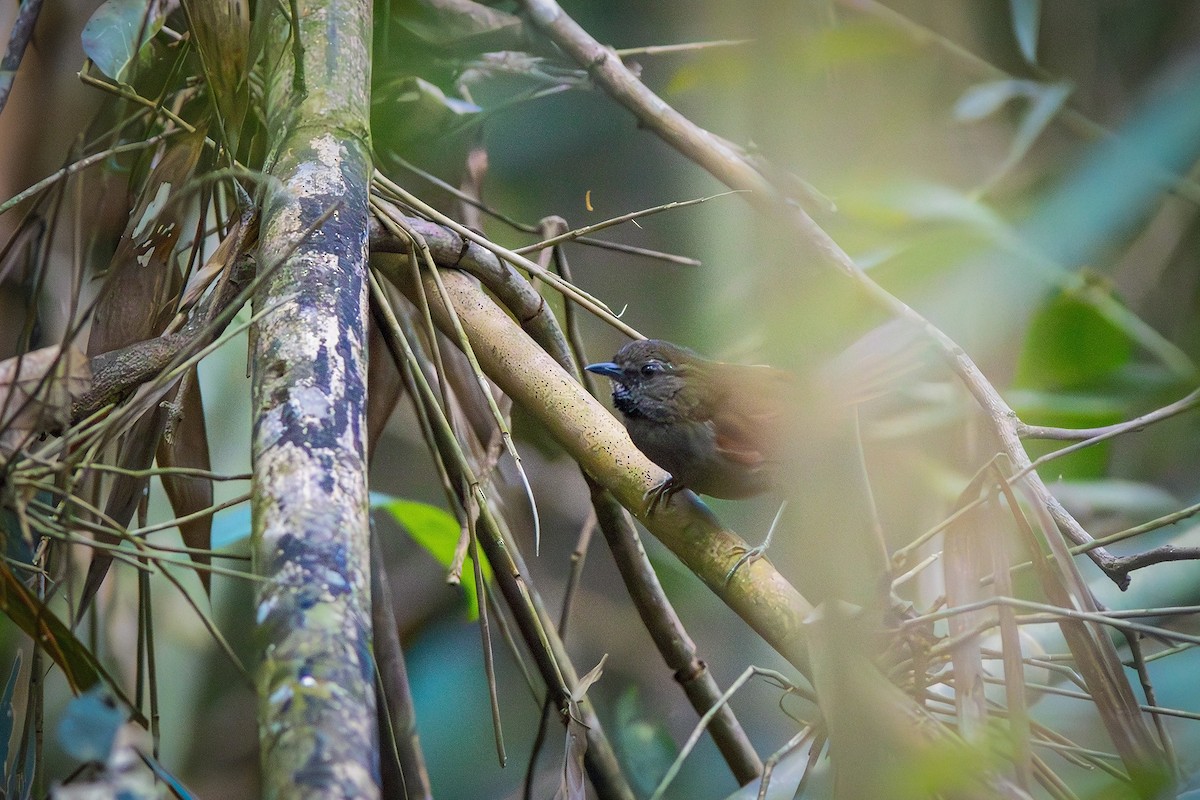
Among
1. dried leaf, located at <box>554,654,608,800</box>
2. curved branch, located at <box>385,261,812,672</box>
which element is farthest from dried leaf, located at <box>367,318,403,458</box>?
dried leaf, located at <box>554,654,608,800</box>

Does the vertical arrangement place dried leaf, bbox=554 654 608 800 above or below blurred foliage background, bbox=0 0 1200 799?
below

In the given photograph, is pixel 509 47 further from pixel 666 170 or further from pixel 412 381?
pixel 666 170

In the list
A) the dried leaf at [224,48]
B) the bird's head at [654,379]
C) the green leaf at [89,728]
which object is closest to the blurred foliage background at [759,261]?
the bird's head at [654,379]

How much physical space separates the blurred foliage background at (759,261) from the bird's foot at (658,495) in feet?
1.61

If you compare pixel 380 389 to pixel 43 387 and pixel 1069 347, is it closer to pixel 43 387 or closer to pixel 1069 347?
pixel 43 387

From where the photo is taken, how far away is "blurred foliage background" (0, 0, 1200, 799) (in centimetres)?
259

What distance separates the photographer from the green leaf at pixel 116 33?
72.3 inches

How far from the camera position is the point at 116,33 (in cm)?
189

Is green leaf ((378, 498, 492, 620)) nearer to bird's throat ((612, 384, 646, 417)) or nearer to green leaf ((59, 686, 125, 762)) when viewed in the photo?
bird's throat ((612, 384, 646, 417))

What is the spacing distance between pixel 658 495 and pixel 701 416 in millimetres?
484

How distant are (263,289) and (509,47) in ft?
5.88

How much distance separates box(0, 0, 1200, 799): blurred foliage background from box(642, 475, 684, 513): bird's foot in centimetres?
49

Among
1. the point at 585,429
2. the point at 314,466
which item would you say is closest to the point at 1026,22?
the point at 585,429

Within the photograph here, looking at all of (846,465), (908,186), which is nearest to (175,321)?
(846,465)
